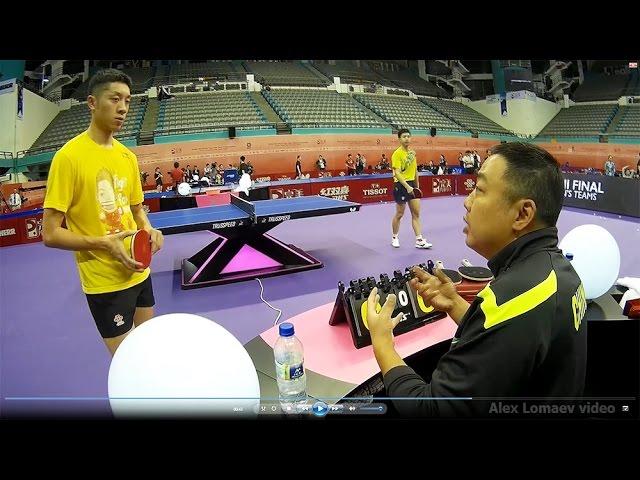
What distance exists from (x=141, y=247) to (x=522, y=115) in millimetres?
3305

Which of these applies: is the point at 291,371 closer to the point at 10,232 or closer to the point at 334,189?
the point at 10,232

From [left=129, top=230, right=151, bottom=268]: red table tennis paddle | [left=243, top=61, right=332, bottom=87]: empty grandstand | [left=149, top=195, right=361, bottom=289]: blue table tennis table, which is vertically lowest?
[left=149, top=195, right=361, bottom=289]: blue table tennis table

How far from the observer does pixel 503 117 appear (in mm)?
3727

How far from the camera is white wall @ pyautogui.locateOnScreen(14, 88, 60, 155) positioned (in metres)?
2.61

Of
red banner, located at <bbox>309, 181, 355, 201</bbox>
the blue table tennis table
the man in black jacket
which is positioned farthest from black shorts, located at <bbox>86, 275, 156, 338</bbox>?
red banner, located at <bbox>309, 181, 355, 201</bbox>

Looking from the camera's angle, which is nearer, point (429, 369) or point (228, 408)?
point (228, 408)

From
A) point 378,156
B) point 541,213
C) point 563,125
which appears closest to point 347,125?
point 378,156

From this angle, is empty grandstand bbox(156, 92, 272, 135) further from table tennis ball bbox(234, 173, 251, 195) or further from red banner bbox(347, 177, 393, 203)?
red banner bbox(347, 177, 393, 203)

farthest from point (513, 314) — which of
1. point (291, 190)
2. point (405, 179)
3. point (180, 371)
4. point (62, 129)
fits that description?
point (291, 190)

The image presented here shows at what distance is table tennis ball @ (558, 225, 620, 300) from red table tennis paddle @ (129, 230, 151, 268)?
2629mm

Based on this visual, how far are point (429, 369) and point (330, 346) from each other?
627mm

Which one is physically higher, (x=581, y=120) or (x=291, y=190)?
(x=581, y=120)

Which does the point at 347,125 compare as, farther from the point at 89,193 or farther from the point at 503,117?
the point at 89,193

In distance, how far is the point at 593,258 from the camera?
9.43 ft
